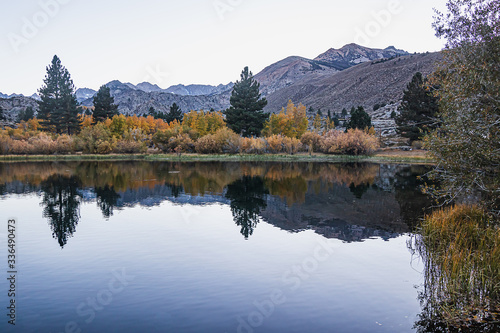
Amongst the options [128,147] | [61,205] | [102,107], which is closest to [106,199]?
[61,205]

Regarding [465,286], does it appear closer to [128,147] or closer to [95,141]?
[128,147]

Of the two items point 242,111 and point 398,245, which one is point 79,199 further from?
point 242,111

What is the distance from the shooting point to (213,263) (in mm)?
14047

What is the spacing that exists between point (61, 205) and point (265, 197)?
15807mm

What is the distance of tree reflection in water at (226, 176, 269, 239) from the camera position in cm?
2122

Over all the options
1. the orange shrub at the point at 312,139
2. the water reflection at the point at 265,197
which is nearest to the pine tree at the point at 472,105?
the water reflection at the point at 265,197

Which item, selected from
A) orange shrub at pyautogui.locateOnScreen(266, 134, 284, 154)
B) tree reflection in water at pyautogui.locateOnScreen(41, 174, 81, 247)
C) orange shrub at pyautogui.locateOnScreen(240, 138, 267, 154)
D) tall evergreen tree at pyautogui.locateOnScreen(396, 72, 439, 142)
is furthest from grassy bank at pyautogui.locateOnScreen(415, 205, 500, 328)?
orange shrub at pyautogui.locateOnScreen(240, 138, 267, 154)

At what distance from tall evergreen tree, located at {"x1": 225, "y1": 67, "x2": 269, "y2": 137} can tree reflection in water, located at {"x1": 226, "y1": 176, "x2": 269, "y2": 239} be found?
136 feet

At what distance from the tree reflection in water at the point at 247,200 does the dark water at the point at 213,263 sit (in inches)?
8.6

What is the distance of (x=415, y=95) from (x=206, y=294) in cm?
7053

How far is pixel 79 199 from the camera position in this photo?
2838 centimetres

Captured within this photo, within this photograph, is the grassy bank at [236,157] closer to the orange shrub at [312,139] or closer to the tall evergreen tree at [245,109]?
the orange shrub at [312,139]

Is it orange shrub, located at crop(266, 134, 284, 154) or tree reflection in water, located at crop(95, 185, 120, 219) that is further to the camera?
orange shrub, located at crop(266, 134, 284, 154)

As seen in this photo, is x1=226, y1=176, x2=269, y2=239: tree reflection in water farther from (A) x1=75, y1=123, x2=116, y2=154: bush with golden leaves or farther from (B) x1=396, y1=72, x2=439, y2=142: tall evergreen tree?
(A) x1=75, y1=123, x2=116, y2=154: bush with golden leaves
